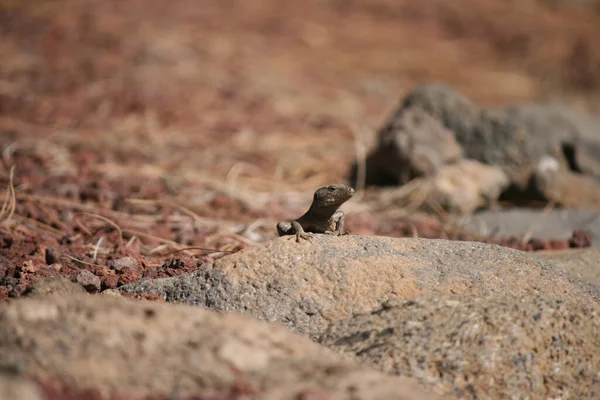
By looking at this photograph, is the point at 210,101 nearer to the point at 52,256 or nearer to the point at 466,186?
the point at 466,186

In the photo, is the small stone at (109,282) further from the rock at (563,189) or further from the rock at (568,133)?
the rock at (568,133)

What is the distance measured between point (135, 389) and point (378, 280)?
54.1 inches

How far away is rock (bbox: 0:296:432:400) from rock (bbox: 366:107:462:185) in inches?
164

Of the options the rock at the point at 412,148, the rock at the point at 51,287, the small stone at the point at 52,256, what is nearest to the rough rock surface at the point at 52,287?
the rock at the point at 51,287

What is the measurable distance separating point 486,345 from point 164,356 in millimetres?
1241

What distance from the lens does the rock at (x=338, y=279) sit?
307 cm

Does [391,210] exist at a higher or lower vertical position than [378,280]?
lower

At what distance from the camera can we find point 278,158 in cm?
729

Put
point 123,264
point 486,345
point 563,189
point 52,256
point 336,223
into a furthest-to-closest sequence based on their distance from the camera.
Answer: point 563,189 < point 336,223 < point 52,256 < point 123,264 < point 486,345

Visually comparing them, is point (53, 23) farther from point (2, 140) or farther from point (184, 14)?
point (2, 140)

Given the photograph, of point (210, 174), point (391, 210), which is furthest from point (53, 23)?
point (391, 210)

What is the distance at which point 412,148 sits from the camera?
21.0 feet

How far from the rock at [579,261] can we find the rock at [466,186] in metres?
1.49

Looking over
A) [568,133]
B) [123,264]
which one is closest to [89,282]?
[123,264]
